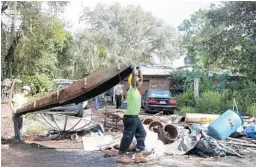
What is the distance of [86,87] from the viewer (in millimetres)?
6641

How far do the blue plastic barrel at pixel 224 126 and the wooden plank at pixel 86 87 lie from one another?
2560mm

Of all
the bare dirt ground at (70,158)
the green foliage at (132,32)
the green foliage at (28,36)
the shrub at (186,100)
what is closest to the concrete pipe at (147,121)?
the bare dirt ground at (70,158)

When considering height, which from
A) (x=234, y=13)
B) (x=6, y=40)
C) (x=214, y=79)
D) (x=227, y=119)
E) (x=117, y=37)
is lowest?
(x=227, y=119)

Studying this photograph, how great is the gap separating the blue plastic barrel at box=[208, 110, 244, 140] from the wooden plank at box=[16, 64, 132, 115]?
256cm

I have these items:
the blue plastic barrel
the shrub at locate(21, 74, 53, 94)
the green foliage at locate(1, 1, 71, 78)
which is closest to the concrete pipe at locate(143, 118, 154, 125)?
the blue plastic barrel

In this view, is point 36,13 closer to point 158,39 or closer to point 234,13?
point 234,13

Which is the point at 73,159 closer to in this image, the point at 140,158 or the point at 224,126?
the point at 140,158

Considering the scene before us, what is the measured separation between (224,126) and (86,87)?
134 inches

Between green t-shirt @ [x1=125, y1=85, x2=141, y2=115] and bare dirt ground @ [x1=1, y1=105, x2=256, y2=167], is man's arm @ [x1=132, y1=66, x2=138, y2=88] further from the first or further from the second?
bare dirt ground @ [x1=1, y1=105, x2=256, y2=167]

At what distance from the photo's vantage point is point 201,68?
19484mm

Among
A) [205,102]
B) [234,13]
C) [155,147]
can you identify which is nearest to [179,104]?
[205,102]

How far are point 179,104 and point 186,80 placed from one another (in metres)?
2.46

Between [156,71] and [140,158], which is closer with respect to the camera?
[140,158]

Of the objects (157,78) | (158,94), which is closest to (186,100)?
(158,94)
